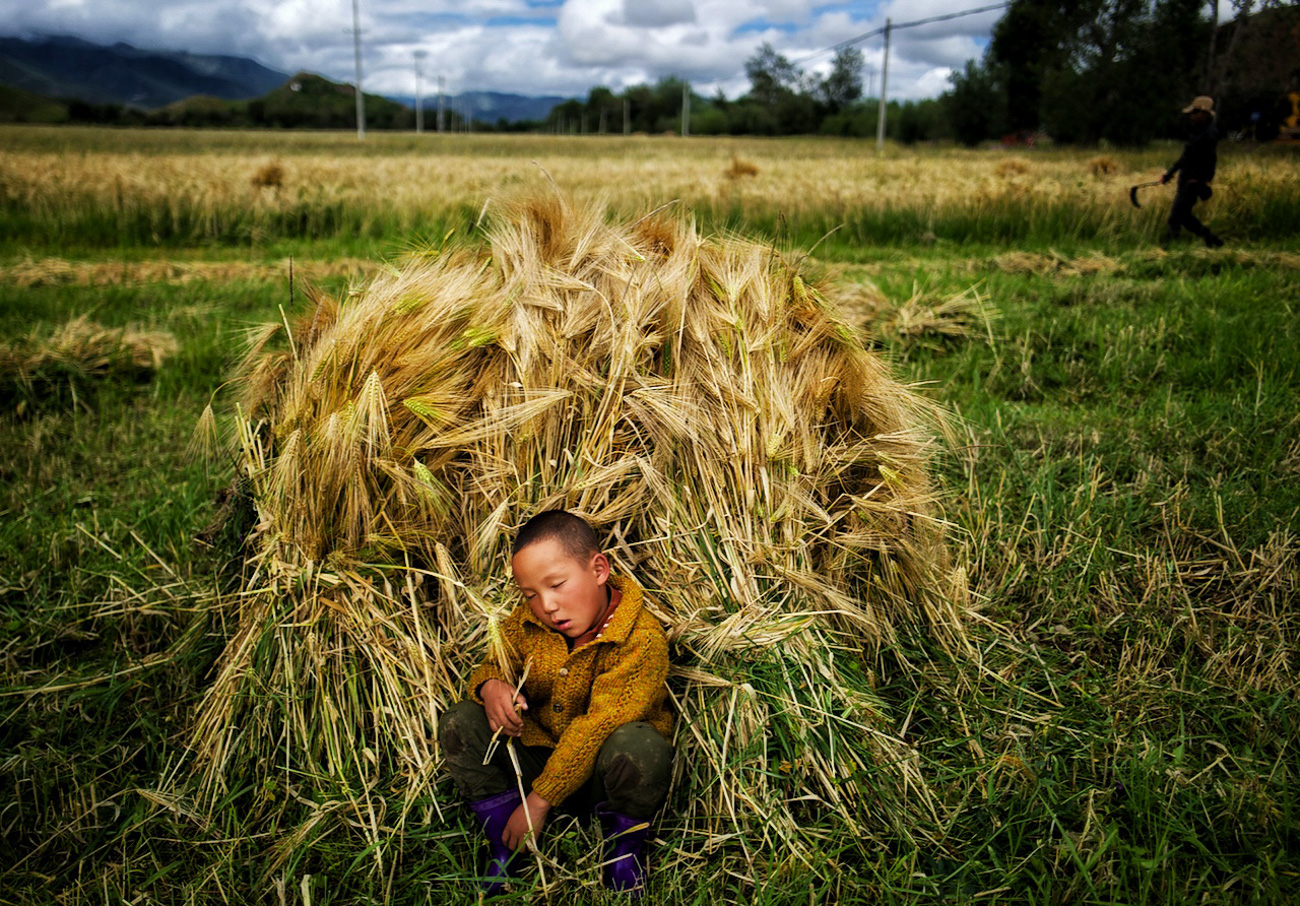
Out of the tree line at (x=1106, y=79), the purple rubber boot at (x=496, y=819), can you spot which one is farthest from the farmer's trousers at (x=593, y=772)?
the tree line at (x=1106, y=79)

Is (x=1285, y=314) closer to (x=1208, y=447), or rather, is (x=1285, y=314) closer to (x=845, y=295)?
(x=1208, y=447)

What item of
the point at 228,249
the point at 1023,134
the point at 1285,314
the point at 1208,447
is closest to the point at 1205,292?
the point at 1285,314

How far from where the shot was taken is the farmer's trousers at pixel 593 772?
5.76 ft

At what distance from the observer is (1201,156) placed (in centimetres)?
835

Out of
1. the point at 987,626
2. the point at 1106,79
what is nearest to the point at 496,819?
the point at 987,626

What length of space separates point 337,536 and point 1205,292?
6445 millimetres

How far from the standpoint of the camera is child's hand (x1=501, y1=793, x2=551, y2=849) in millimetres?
1791

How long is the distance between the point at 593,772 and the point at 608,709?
6.4 inches

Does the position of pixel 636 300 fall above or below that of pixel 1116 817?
above

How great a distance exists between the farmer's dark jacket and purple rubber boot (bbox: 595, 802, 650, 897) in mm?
9449

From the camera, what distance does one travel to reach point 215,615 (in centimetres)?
251

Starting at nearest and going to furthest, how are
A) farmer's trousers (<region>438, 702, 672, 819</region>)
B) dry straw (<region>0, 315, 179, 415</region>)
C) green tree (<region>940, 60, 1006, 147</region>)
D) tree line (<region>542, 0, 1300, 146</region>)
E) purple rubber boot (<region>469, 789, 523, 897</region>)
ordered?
1. farmer's trousers (<region>438, 702, 672, 819</region>)
2. purple rubber boot (<region>469, 789, 523, 897</region>)
3. dry straw (<region>0, 315, 179, 415</region>)
4. tree line (<region>542, 0, 1300, 146</region>)
5. green tree (<region>940, 60, 1006, 147</region>)

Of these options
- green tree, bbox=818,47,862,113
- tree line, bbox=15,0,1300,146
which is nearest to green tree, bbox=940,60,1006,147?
tree line, bbox=15,0,1300,146

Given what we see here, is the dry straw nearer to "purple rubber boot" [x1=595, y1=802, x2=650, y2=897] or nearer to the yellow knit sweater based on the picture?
the yellow knit sweater
